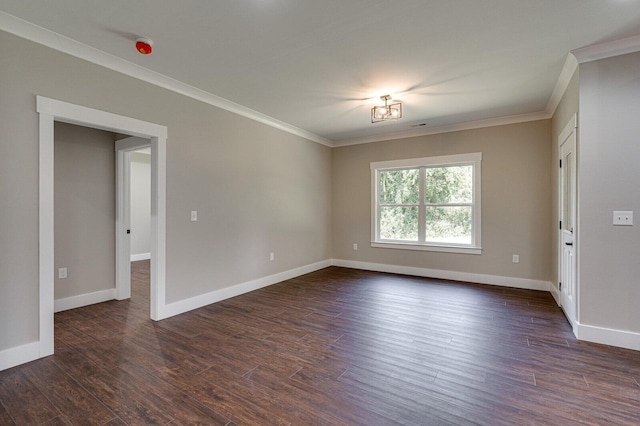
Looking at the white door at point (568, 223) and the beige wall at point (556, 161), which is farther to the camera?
the beige wall at point (556, 161)

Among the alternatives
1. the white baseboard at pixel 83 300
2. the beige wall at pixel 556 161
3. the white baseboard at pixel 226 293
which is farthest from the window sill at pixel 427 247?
the white baseboard at pixel 83 300

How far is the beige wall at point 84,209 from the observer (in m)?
3.64

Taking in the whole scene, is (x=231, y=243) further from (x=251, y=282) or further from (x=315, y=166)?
(x=315, y=166)

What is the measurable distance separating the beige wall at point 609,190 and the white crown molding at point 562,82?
16 cm

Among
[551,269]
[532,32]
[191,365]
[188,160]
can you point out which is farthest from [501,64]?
[191,365]

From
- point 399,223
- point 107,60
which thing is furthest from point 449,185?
point 107,60

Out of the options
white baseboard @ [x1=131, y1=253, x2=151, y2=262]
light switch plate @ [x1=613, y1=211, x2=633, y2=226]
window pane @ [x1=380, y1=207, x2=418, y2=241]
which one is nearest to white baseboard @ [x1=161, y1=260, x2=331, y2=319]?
window pane @ [x1=380, y1=207, x2=418, y2=241]

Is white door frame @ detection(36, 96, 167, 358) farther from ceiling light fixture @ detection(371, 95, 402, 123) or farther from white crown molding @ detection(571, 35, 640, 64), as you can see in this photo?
white crown molding @ detection(571, 35, 640, 64)

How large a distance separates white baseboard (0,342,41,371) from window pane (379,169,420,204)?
516 cm

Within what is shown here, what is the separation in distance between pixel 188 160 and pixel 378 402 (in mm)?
3165

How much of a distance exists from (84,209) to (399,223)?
490 centimetres

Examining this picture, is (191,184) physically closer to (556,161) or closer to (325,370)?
(325,370)

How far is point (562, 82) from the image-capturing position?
11.0 ft

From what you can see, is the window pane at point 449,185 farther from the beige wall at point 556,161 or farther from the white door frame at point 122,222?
the white door frame at point 122,222
